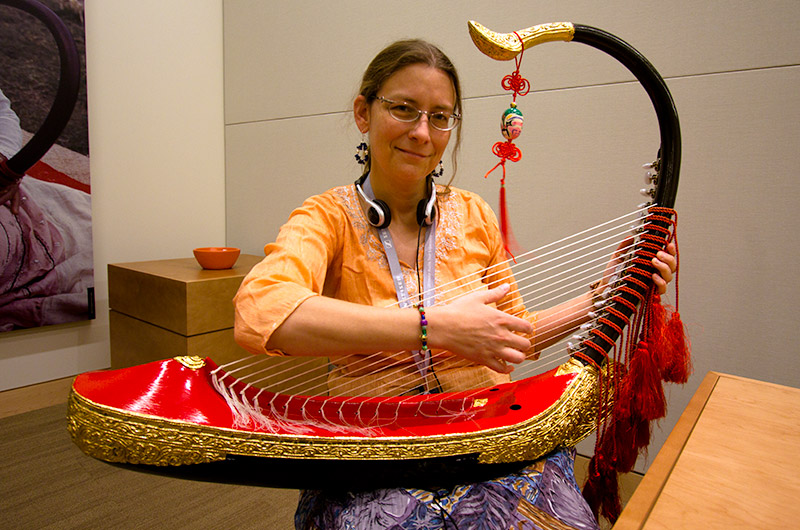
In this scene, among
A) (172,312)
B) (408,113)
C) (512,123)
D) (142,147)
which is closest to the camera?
(512,123)

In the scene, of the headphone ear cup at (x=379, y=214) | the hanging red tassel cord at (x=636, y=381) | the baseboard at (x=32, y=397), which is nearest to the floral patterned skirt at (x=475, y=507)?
the hanging red tassel cord at (x=636, y=381)

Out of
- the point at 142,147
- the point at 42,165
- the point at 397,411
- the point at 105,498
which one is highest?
the point at 142,147

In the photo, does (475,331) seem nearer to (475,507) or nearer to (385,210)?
(475,507)

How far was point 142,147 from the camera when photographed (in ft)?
9.07

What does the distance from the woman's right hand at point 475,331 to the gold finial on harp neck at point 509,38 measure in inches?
17.0

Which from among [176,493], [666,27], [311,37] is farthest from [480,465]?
[311,37]

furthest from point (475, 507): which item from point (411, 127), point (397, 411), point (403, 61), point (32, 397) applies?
point (32, 397)

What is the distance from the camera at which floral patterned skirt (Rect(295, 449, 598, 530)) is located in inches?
29.0

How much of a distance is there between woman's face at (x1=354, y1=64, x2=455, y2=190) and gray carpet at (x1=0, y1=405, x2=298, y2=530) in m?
1.17

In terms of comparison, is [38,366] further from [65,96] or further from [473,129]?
[473,129]

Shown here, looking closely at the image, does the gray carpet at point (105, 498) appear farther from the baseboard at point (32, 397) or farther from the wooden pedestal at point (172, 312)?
the wooden pedestal at point (172, 312)

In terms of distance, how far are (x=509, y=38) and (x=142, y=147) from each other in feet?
8.42

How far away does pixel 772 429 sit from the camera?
2.99 ft

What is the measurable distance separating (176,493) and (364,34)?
7.39 ft
